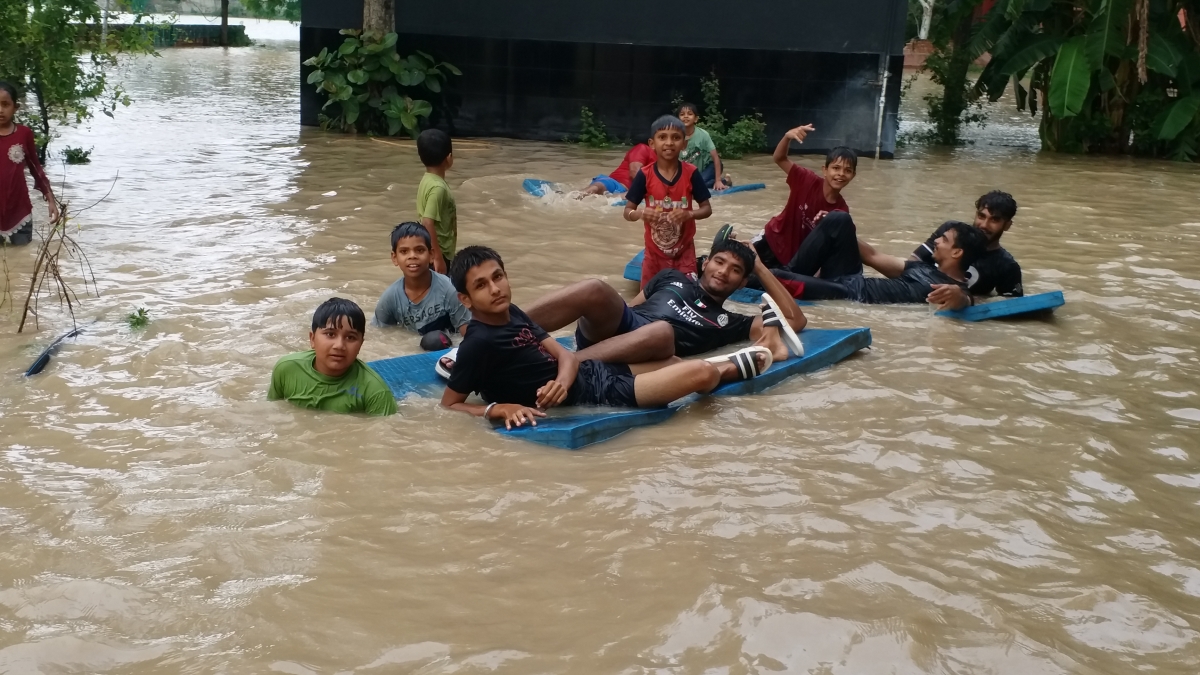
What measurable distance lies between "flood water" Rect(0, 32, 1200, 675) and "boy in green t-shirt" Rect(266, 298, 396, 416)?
0.11 m

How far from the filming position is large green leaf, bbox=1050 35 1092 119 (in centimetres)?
1430

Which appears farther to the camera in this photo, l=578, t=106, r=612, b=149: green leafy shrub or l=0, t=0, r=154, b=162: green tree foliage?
l=578, t=106, r=612, b=149: green leafy shrub

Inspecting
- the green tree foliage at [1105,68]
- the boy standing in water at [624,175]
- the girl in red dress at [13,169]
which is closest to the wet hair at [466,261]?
the girl in red dress at [13,169]

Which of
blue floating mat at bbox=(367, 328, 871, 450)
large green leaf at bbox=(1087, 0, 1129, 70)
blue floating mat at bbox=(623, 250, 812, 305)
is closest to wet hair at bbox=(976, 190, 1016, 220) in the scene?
blue floating mat at bbox=(623, 250, 812, 305)

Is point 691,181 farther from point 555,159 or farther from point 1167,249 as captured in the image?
point 555,159

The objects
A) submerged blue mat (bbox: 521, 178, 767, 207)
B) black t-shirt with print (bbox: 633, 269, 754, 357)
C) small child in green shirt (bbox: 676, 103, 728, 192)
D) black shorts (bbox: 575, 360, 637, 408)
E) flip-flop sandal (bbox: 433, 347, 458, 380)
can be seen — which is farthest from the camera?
small child in green shirt (bbox: 676, 103, 728, 192)

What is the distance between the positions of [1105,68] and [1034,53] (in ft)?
3.22

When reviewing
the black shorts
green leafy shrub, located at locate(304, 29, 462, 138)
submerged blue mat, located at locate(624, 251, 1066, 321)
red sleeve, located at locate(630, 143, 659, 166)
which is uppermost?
green leafy shrub, located at locate(304, 29, 462, 138)

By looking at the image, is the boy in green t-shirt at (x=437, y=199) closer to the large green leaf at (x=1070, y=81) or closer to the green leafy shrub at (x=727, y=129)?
the green leafy shrub at (x=727, y=129)

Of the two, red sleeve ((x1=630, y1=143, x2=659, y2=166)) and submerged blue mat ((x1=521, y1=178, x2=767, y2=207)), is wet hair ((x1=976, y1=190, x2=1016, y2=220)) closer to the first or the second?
submerged blue mat ((x1=521, y1=178, x2=767, y2=207))

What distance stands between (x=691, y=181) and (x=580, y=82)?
8681 millimetres

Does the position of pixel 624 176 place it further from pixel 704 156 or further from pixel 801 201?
pixel 801 201

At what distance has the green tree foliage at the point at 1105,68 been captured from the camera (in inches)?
565

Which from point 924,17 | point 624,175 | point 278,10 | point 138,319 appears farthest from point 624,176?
point 278,10
